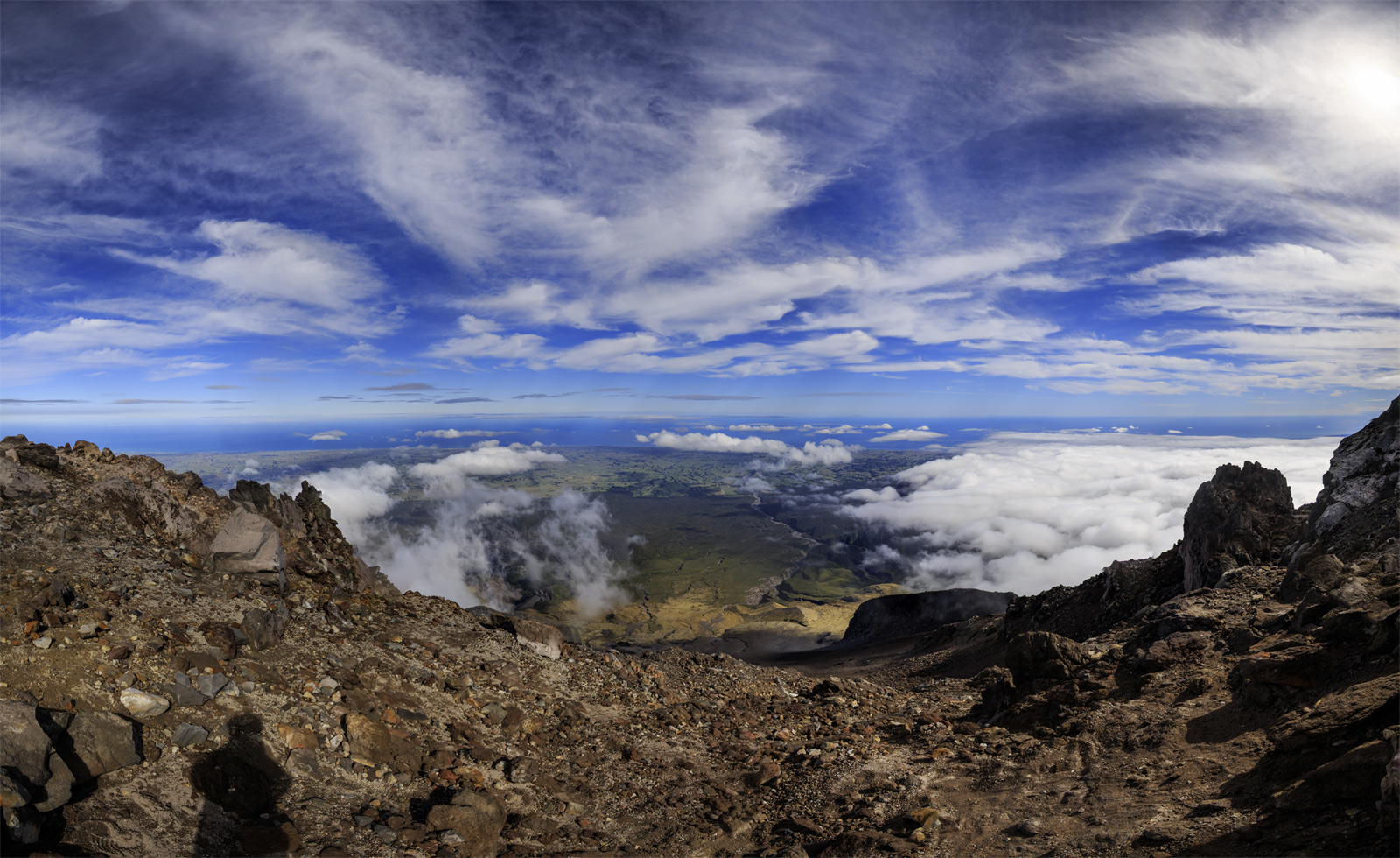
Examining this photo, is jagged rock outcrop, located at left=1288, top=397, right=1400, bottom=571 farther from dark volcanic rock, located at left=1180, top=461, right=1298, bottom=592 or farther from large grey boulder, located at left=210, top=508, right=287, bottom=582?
large grey boulder, located at left=210, top=508, right=287, bottom=582

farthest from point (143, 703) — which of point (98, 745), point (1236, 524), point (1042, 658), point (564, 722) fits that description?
point (1236, 524)

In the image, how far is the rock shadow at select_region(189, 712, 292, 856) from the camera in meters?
7.31

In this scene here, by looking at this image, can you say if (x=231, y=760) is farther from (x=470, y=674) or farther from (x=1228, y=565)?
(x=1228, y=565)

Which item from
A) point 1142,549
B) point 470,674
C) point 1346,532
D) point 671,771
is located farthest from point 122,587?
point 1142,549

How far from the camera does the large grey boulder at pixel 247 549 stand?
13.7 meters

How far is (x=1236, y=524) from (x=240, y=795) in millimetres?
36422

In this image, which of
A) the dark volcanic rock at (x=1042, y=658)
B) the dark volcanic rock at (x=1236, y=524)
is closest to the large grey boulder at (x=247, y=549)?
the dark volcanic rock at (x=1042, y=658)

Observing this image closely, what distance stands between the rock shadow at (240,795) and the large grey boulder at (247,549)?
5.99 metres

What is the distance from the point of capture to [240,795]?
7973 millimetres

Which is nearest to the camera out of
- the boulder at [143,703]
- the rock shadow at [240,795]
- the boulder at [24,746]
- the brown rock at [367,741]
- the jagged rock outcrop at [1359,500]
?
the boulder at [24,746]

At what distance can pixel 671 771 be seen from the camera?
12.0 meters

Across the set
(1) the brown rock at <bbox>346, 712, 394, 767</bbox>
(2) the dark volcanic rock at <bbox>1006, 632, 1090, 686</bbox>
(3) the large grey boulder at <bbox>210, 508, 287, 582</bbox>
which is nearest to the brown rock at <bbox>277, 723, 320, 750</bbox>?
(1) the brown rock at <bbox>346, 712, 394, 767</bbox>

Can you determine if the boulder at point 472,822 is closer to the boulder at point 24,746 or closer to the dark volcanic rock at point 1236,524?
the boulder at point 24,746

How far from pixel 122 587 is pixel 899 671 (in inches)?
1307
